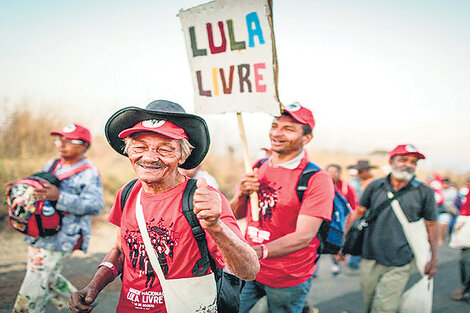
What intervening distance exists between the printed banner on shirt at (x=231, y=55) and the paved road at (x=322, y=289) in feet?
10.7

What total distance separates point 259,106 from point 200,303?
1.59m

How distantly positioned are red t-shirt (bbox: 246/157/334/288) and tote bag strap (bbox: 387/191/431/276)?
60.5 inches

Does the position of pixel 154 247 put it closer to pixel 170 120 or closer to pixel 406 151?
pixel 170 120

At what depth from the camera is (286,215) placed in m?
3.00

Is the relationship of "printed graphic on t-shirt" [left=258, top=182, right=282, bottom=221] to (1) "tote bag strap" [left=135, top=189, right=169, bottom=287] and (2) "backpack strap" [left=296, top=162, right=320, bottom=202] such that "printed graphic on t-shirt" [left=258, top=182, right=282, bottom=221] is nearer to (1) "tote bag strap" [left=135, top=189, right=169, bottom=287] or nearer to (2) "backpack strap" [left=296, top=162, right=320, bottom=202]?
(2) "backpack strap" [left=296, top=162, right=320, bottom=202]

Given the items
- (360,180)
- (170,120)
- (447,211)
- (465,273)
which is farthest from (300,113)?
(447,211)

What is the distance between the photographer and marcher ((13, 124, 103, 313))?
3506 millimetres

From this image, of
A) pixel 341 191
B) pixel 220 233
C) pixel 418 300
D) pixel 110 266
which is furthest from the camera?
pixel 341 191

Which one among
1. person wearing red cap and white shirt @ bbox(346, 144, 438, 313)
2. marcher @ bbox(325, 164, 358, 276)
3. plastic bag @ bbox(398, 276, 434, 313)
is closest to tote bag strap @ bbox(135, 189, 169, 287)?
person wearing red cap and white shirt @ bbox(346, 144, 438, 313)

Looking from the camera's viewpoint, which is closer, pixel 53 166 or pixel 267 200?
pixel 267 200

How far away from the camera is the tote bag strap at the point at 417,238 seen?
4.08 m

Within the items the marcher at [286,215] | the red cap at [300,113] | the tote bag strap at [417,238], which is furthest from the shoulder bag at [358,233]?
the red cap at [300,113]

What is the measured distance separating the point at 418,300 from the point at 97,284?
3538 millimetres

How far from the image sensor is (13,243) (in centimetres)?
679
